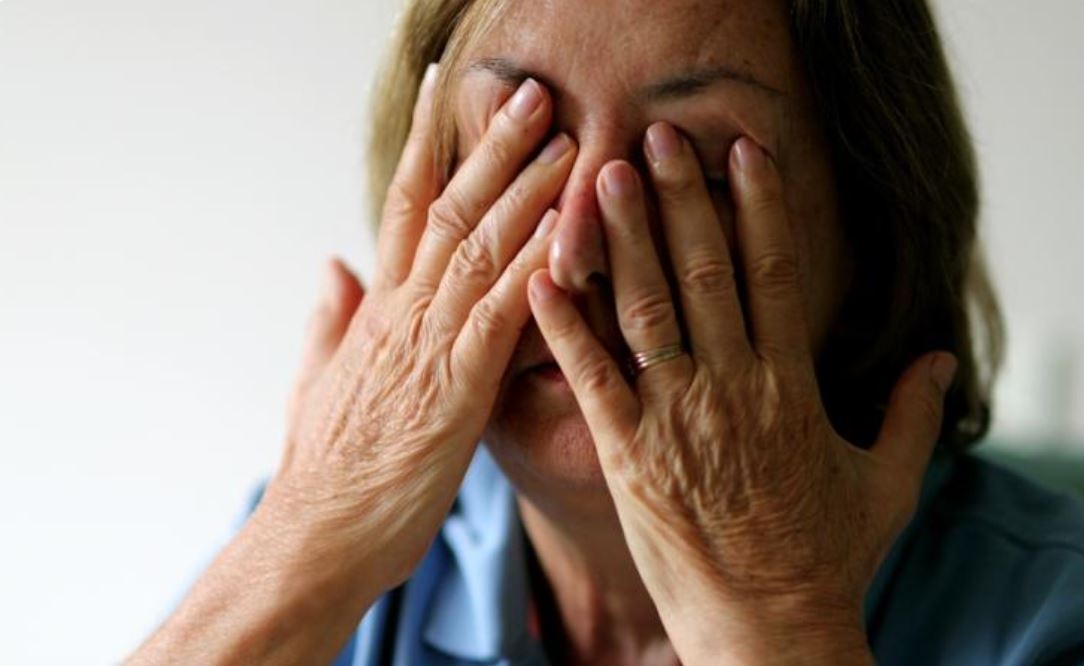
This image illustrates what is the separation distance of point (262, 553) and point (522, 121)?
45 centimetres

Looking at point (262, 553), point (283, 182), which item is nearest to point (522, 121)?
point (262, 553)

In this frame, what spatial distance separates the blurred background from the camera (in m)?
1.98

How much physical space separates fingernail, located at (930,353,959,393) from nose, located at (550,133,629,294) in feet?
1.25

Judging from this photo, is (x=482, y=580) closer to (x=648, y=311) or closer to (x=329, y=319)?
(x=329, y=319)

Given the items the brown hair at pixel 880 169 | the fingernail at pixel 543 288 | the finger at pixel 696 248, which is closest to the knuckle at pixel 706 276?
the finger at pixel 696 248

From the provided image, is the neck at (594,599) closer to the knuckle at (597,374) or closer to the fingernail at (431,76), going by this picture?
the knuckle at (597,374)

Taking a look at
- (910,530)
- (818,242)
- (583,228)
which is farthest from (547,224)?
(910,530)

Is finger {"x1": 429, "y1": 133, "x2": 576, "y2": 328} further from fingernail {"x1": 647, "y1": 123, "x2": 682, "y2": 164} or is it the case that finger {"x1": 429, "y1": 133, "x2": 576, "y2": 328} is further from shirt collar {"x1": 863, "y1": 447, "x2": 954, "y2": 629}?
shirt collar {"x1": 863, "y1": 447, "x2": 954, "y2": 629}

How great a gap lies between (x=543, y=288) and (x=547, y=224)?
0.19ft

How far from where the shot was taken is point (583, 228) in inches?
39.9

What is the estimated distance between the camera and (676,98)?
Answer: 3.43 ft

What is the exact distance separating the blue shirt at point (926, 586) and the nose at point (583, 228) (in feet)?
1.35

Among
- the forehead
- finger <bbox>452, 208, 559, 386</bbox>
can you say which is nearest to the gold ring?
finger <bbox>452, 208, 559, 386</bbox>

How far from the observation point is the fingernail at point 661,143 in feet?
3.33
